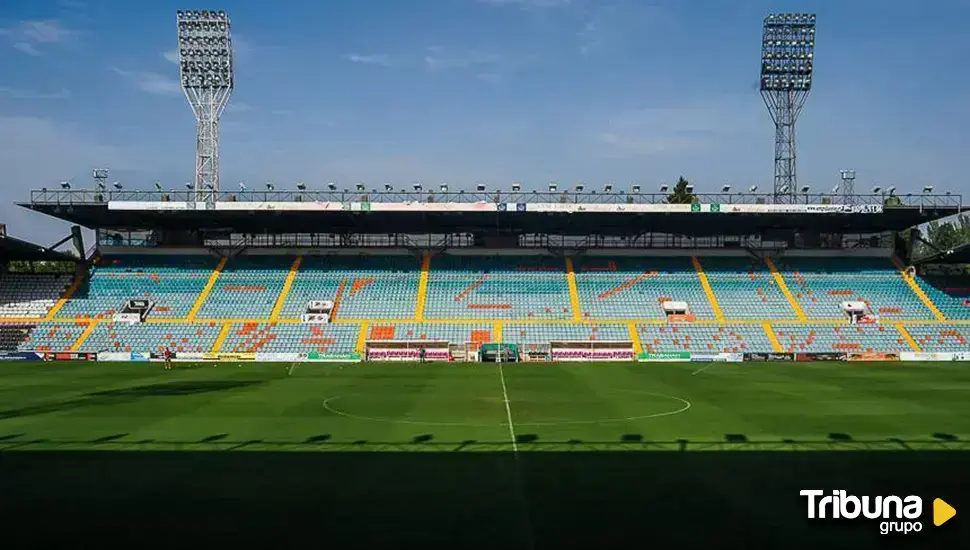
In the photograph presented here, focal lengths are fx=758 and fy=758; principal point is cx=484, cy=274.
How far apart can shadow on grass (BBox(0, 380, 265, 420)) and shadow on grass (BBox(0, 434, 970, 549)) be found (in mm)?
9168

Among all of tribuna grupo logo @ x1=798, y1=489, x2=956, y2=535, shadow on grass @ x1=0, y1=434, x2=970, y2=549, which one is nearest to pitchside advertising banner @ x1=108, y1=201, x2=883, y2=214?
shadow on grass @ x1=0, y1=434, x2=970, y2=549

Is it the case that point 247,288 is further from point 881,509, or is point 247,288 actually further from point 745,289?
point 881,509

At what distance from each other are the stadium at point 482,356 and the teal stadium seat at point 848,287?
11.0 inches

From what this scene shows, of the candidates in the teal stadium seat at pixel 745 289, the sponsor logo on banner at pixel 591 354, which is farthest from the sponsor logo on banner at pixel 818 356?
the sponsor logo on banner at pixel 591 354

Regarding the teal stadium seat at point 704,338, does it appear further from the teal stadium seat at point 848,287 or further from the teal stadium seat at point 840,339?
the teal stadium seat at point 848,287

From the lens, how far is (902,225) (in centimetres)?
6788

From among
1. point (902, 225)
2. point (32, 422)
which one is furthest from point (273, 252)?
point (902, 225)

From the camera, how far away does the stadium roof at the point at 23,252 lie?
2252 inches

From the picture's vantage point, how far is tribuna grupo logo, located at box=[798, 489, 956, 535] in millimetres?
14688

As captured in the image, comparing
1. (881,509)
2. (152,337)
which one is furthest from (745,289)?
(881,509)

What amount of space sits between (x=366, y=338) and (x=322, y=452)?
3641 cm

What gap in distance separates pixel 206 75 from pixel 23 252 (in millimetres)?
20493

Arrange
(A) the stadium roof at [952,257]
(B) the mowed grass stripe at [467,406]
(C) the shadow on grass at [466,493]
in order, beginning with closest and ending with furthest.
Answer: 1. (C) the shadow on grass at [466,493]
2. (B) the mowed grass stripe at [467,406]
3. (A) the stadium roof at [952,257]

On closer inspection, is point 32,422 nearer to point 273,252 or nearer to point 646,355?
point 646,355
